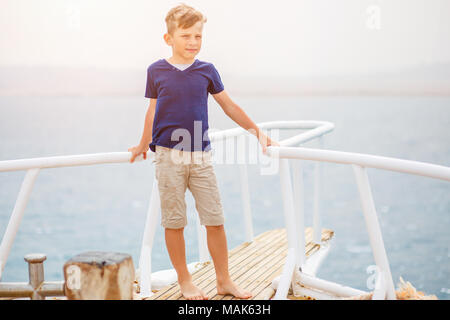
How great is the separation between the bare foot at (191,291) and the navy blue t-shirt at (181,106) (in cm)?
55

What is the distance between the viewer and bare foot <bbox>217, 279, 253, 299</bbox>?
221 centimetres

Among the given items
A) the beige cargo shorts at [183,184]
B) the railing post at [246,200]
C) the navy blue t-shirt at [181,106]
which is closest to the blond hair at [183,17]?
the navy blue t-shirt at [181,106]

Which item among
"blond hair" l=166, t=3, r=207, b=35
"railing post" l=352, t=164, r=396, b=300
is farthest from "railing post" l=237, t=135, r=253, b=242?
"railing post" l=352, t=164, r=396, b=300

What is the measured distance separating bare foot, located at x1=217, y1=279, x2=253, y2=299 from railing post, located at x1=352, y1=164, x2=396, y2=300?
56 centimetres

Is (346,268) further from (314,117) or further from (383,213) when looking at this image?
(314,117)

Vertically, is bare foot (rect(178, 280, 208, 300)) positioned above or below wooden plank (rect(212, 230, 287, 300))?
above

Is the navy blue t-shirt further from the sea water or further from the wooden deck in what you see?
the sea water

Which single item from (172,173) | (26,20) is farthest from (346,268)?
(172,173)

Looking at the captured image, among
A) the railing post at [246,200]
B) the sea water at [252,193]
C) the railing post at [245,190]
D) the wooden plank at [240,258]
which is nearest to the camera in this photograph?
the wooden plank at [240,258]

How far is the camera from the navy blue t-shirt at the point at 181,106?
2.08 m

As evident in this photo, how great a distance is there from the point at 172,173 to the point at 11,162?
59cm

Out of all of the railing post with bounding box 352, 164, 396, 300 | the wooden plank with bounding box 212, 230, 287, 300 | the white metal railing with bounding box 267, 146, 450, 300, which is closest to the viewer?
the white metal railing with bounding box 267, 146, 450, 300

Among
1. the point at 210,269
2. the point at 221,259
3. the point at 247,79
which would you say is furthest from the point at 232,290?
the point at 247,79

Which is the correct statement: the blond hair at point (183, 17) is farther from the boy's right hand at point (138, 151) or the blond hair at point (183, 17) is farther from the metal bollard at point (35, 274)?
the metal bollard at point (35, 274)
